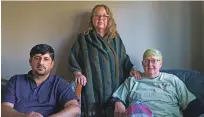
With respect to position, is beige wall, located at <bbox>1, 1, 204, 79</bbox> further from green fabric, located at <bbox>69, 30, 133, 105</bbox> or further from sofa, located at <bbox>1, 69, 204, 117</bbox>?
sofa, located at <bbox>1, 69, 204, 117</bbox>

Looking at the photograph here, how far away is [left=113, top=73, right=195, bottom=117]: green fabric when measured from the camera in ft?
7.23

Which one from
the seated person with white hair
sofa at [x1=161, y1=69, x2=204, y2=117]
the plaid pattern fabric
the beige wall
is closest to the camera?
the plaid pattern fabric

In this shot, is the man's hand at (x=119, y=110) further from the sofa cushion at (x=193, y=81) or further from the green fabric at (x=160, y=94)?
the sofa cushion at (x=193, y=81)

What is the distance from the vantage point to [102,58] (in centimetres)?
254

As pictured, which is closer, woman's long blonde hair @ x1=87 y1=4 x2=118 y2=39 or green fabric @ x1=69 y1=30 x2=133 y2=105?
green fabric @ x1=69 y1=30 x2=133 y2=105

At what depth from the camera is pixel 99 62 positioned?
8.34 feet

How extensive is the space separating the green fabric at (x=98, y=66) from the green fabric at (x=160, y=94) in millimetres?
165

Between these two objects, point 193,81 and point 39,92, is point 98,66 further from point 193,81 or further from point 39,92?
point 193,81

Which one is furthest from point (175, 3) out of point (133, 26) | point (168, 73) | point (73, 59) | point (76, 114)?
point (76, 114)

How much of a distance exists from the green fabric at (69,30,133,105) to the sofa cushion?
471 mm

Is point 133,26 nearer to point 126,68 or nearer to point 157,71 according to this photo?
point 126,68

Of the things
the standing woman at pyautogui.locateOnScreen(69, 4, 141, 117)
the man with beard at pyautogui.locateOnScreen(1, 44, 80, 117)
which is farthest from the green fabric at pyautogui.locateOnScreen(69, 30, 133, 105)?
the man with beard at pyautogui.locateOnScreen(1, 44, 80, 117)

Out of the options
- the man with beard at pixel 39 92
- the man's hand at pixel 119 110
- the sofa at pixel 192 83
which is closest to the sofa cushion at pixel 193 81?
the sofa at pixel 192 83

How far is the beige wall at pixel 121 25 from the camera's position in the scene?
287cm
